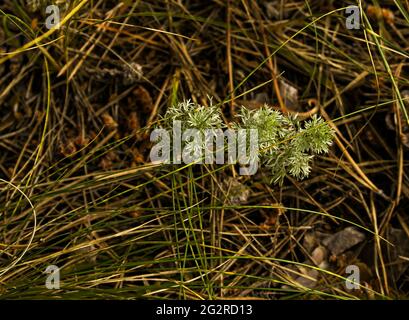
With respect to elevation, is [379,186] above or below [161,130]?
below

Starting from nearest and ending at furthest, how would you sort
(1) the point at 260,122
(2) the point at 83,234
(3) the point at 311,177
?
1. (1) the point at 260,122
2. (2) the point at 83,234
3. (3) the point at 311,177

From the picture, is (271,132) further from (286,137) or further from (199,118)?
(199,118)

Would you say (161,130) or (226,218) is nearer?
(161,130)

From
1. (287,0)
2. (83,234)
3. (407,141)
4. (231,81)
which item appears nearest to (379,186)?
(407,141)

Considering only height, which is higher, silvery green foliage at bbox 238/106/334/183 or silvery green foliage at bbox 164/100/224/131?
silvery green foliage at bbox 164/100/224/131

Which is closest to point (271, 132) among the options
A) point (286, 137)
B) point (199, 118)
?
point (286, 137)

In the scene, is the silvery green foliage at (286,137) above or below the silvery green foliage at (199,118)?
below

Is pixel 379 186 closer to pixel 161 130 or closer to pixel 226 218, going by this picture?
pixel 226 218

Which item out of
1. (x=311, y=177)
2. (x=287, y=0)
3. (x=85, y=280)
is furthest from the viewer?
(x=287, y=0)
